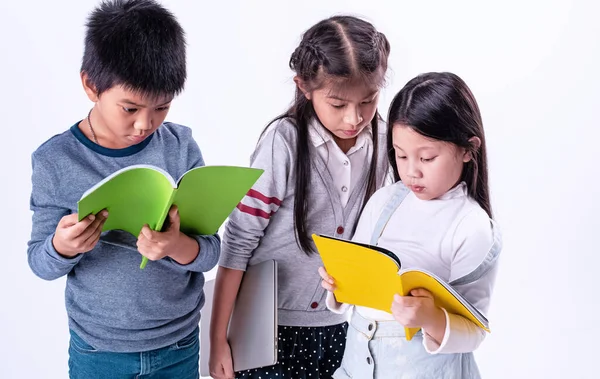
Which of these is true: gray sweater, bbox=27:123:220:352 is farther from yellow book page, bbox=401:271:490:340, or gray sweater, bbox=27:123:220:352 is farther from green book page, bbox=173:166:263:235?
yellow book page, bbox=401:271:490:340

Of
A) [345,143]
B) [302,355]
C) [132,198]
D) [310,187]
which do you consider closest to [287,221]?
[310,187]

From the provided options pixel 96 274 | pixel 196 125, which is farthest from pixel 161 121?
pixel 196 125

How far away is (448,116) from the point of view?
1.56 meters

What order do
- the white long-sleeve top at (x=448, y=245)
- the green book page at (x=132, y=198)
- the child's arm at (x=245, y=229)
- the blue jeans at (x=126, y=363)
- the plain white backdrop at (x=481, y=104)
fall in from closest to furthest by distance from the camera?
1. the green book page at (x=132, y=198)
2. the white long-sleeve top at (x=448, y=245)
3. the blue jeans at (x=126, y=363)
4. the child's arm at (x=245, y=229)
5. the plain white backdrop at (x=481, y=104)

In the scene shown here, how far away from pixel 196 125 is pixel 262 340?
1.11 metres

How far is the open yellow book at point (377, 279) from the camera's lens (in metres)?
1.42

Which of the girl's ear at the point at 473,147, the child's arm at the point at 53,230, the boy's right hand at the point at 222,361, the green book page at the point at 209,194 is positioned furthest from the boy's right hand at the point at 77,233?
the girl's ear at the point at 473,147

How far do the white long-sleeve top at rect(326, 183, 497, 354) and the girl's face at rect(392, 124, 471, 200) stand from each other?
0.05 metres

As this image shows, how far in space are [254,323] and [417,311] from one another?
53 centimetres

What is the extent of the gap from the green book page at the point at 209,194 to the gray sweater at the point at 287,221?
6.5 inches

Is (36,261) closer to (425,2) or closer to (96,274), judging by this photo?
(96,274)

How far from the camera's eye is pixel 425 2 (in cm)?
285

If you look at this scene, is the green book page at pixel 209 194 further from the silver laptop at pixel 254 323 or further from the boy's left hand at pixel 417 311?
the boy's left hand at pixel 417 311

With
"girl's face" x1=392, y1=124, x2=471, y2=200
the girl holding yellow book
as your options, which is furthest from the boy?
"girl's face" x1=392, y1=124, x2=471, y2=200
